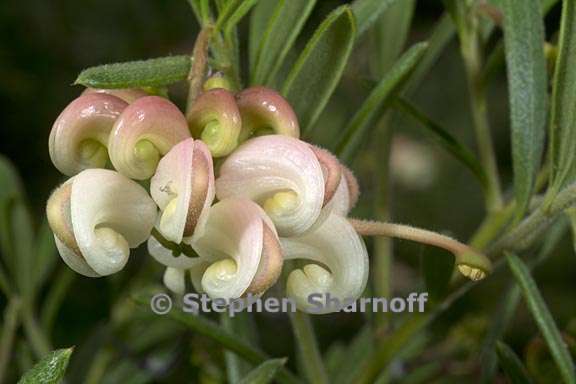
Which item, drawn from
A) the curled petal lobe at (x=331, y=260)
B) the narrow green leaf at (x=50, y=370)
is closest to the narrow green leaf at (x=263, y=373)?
the curled petal lobe at (x=331, y=260)

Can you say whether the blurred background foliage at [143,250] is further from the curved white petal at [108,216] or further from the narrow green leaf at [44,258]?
the curved white petal at [108,216]

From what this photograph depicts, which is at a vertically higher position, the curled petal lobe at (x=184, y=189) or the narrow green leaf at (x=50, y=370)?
the curled petal lobe at (x=184, y=189)

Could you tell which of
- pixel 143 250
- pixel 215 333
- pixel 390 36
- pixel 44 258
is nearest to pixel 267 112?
pixel 215 333

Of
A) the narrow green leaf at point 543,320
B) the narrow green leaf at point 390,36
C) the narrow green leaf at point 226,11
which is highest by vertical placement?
the narrow green leaf at point 226,11

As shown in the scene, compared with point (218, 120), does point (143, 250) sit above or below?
below

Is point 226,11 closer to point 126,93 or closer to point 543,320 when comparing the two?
point 126,93

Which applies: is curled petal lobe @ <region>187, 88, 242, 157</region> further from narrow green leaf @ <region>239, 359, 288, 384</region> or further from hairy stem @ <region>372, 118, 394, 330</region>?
hairy stem @ <region>372, 118, 394, 330</region>

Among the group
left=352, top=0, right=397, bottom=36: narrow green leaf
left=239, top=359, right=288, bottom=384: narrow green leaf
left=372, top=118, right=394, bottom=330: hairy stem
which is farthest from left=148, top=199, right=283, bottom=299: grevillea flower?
left=372, top=118, right=394, bottom=330: hairy stem
